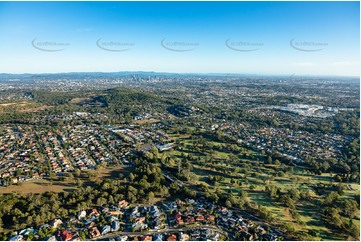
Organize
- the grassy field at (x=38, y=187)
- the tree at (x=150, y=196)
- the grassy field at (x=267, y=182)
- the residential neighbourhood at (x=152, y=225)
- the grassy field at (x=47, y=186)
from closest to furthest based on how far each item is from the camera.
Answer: the residential neighbourhood at (x=152, y=225)
the grassy field at (x=267, y=182)
the tree at (x=150, y=196)
the grassy field at (x=38, y=187)
the grassy field at (x=47, y=186)

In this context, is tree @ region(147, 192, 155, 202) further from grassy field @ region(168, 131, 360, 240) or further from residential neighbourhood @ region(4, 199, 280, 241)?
grassy field @ region(168, 131, 360, 240)

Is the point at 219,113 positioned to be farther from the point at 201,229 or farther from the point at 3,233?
the point at 3,233

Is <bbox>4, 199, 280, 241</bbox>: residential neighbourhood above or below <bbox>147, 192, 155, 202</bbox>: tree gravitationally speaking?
below

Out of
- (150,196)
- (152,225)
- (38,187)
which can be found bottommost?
(38,187)

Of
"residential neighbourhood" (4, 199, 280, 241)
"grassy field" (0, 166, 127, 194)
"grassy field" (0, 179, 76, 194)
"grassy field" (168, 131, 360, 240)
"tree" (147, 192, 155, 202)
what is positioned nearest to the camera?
"residential neighbourhood" (4, 199, 280, 241)

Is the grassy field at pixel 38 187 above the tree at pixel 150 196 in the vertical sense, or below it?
below

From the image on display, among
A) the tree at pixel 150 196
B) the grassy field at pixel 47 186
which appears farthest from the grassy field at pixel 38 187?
the tree at pixel 150 196

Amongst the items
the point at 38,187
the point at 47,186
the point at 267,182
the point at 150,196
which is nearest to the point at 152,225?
the point at 150,196

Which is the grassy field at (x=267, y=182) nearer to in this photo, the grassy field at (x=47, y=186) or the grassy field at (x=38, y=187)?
the grassy field at (x=47, y=186)

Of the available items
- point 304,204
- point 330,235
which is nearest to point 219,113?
point 304,204

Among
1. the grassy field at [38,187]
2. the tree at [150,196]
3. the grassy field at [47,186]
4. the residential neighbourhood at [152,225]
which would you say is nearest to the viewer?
the residential neighbourhood at [152,225]

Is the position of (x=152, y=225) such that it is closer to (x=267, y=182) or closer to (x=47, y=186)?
(x=47, y=186)

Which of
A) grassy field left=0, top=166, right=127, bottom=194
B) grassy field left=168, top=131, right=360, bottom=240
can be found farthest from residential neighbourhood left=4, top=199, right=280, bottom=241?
grassy field left=0, top=166, right=127, bottom=194
